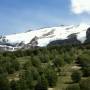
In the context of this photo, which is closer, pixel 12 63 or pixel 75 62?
pixel 12 63

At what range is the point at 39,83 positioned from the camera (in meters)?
110

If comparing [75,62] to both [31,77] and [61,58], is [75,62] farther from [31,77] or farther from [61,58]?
[31,77]

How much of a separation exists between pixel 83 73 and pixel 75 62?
125 ft

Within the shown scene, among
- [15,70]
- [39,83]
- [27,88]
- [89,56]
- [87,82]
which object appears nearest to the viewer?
[87,82]

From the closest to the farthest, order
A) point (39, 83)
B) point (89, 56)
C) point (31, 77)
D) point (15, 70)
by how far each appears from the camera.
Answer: point (39, 83)
point (31, 77)
point (15, 70)
point (89, 56)

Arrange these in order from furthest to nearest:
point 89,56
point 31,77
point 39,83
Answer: point 89,56
point 31,77
point 39,83

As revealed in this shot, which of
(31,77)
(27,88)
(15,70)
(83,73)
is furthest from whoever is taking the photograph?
(15,70)

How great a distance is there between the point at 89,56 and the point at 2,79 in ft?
200

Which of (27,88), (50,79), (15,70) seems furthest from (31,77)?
(15,70)

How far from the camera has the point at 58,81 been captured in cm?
12375

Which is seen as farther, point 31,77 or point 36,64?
point 36,64

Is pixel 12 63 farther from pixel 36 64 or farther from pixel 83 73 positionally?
pixel 83 73

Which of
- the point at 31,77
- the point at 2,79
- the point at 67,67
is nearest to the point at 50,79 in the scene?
the point at 31,77

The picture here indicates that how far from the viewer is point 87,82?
318ft
